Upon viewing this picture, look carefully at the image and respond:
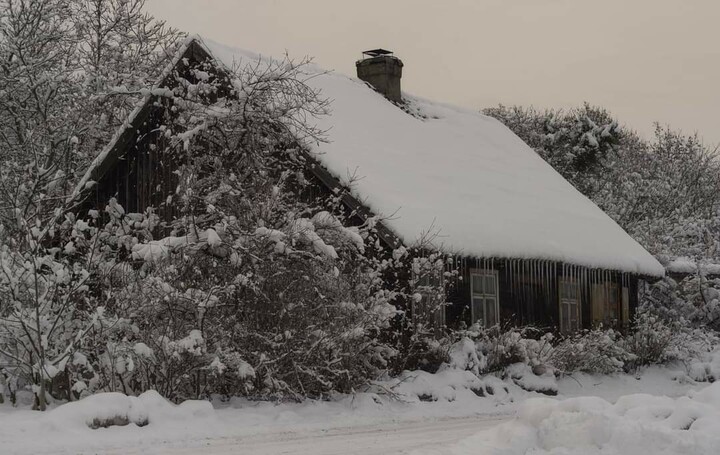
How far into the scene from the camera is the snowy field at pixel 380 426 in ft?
24.7

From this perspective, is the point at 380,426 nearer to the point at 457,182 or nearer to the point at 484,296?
the point at 484,296

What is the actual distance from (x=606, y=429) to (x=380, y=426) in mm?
3690

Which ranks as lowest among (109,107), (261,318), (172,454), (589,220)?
(172,454)

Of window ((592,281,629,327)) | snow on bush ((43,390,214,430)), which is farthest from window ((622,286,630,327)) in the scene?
snow on bush ((43,390,214,430))

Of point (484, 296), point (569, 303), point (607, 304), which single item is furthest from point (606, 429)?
point (607, 304)

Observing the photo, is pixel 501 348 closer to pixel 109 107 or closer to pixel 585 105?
pixel 109 107

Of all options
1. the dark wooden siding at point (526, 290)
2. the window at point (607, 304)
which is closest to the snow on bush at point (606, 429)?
the dark wooden siding at point (526, 290)

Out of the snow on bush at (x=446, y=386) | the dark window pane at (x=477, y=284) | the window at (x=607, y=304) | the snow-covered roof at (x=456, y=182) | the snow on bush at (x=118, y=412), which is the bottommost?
the snow on bush at (x=446, y=386)

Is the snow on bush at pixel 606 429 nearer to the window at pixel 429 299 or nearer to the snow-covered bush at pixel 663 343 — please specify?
the window at pixel 429 299

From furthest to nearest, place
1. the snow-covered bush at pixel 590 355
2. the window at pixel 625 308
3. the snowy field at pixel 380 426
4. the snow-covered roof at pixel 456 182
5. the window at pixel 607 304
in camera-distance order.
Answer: the window at pixel 625 308 → the window at pixel 607 304 → the snow-covered bush at pixel 590 355 → the snow-covered roof at pixel 456 182 → the snowy field at pixel 380 426

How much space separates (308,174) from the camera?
1620 centimetres

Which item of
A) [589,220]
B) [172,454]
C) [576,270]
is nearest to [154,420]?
[172,454]

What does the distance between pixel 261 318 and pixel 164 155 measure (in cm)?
682

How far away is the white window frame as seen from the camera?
20.3m
